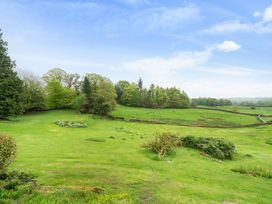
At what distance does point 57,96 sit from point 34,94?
5.70 m

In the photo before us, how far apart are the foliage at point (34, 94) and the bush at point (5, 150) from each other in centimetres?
4875

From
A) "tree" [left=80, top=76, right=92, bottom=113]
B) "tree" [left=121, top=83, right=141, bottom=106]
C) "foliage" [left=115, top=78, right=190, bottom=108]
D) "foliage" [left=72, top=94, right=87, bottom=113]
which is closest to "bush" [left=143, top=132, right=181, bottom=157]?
"foliage" [left=72, top=94, right=87, bottom=113]

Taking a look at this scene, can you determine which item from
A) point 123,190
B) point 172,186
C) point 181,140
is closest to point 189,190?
point 172,186

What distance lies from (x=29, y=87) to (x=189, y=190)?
55133 mm

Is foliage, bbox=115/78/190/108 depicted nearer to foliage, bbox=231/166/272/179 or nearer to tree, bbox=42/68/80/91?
tree, bbox=42/68/80/91

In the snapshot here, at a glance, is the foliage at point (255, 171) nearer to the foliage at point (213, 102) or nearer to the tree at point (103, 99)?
the tree at point (103, 99)

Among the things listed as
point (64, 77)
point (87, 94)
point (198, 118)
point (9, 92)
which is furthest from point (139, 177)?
point (64, 77)

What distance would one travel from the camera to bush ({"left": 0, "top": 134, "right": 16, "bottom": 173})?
8.72 meters

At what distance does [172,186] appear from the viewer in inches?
408

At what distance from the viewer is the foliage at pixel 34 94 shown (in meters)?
54.1

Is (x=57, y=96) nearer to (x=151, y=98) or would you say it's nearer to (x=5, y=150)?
(x=151, y=98)

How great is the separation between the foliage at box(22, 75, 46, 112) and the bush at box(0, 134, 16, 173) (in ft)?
160

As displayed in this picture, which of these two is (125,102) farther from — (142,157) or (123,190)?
(123,190)

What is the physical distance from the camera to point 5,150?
883cm
